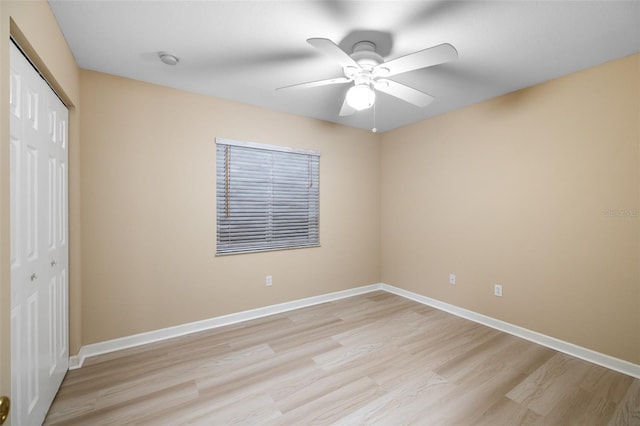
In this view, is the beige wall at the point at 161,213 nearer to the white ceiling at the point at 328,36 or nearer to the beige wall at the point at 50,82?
the beige wall at the point at 50,82

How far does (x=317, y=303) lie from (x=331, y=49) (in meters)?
3.00

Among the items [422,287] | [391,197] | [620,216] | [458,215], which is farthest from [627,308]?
[391,197]

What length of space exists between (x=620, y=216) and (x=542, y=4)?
176 centimetres

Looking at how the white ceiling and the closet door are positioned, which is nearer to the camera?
the closet door

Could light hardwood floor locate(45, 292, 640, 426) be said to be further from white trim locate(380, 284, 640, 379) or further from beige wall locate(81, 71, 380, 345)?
beige wall locate(81, 71, 380, 345)

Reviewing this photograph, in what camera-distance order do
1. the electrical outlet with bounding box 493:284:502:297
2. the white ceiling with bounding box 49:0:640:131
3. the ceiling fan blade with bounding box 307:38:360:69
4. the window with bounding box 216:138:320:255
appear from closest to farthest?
the ceiling fan blade with bounding box 307:38:360:69 → the white ceiling with bounding box 49:0:640:131 → the electrical outlet with bounding box 493:284:502:297 → the window with bounding box 216:138:320:255

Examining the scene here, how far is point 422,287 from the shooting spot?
3.75 metres

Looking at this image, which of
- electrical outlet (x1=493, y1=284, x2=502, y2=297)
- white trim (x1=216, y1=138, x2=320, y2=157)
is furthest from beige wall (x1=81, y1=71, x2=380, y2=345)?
electrical outlet (x1=493, y1=284, x2=502, y2=297)

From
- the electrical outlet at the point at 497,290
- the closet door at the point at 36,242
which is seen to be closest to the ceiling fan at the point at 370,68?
the closet door at the point at 36,242

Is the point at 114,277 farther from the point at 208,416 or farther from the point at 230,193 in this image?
the point at 208,416

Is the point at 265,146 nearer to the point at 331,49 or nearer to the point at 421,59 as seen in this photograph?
the point at 331,49

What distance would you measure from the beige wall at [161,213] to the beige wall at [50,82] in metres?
0.18

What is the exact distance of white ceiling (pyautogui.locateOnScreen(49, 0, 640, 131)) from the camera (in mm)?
1637

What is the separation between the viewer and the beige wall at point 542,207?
2174 mm
